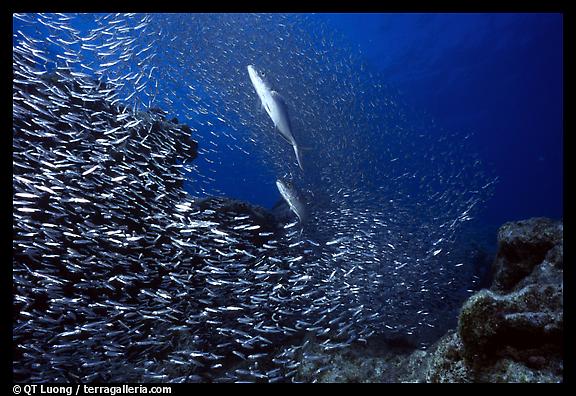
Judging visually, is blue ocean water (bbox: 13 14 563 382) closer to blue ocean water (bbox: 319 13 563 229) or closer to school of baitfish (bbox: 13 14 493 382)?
school of baitfish (bbox: 13 14 493 382)

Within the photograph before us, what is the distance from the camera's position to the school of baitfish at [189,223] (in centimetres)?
575

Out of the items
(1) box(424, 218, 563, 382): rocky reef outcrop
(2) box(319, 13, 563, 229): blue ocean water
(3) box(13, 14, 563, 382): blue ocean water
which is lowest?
(1) box(424, 218, 563, 382): rocky reef outcrop

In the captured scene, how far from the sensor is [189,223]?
7016 mm

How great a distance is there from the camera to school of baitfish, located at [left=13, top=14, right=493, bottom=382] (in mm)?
5746

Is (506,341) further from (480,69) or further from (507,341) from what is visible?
(480,69)

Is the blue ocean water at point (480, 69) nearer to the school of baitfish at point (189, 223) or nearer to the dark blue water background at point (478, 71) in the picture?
the dark blue water background at point (478, 71)

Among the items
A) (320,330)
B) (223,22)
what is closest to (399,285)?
(320,330)

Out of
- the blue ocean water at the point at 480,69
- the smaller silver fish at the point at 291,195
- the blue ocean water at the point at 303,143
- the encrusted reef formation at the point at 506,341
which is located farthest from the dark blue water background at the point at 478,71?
the encrusted reef formation at the point at 506,341

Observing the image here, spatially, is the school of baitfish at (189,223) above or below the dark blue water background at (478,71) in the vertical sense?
below

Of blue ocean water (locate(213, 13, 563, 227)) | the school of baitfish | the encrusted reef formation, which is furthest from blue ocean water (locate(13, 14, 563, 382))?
the encrusted reef formation

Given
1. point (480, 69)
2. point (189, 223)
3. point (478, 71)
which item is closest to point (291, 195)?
point (189, 223)

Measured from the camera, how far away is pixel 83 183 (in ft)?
19.5

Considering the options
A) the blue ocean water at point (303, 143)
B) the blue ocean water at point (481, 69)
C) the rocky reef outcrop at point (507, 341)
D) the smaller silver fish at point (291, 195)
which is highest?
the blue ocean water at point (481, 69)

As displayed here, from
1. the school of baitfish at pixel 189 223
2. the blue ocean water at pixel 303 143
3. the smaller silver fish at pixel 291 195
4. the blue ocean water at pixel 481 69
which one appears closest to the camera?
the school of baitfish at pixel 189 223
